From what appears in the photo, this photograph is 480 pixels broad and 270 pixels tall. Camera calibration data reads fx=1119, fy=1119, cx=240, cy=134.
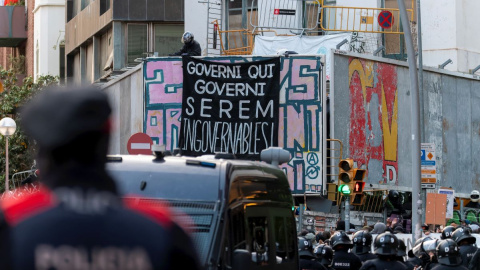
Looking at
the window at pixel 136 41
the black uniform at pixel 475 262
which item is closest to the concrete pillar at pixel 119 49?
the window at pixel 136 41

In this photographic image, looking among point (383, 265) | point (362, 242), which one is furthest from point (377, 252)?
point (362, 242)

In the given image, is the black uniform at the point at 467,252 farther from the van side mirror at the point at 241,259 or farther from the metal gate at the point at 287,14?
the metal gate at the point at 287,14

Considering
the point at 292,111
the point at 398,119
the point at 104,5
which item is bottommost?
the point at 398,119

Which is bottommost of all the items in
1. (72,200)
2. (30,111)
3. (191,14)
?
(72,200)

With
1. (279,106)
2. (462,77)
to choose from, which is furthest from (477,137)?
(279,106)

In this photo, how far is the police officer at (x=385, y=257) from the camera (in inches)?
459

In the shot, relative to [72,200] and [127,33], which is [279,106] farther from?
[72,200]

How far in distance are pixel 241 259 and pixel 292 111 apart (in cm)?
2171

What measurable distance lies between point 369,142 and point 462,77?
16.2ft

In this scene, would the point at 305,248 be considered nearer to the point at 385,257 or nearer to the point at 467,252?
the point at 385,257

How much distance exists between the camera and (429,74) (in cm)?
3309

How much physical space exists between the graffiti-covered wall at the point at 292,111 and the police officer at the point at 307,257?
15574 mm

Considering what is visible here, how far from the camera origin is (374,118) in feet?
104

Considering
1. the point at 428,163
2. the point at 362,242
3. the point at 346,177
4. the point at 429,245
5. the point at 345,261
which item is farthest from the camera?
the point at 346,177
